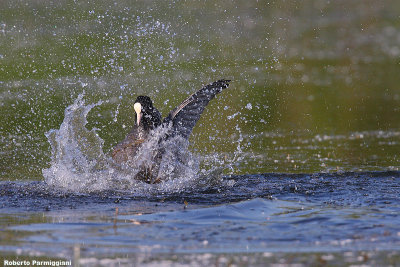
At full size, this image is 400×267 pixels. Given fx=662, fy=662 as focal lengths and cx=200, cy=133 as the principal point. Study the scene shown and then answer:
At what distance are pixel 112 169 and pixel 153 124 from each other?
0.82 metres

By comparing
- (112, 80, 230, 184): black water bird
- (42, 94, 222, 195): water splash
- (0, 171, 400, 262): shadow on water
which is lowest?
(0, 171, 400, 262): shadow on water

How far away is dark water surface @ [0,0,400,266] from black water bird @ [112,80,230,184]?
0.88 ft

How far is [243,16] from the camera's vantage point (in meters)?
18.1

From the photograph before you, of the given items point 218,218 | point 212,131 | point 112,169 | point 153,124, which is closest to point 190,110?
point 153,124

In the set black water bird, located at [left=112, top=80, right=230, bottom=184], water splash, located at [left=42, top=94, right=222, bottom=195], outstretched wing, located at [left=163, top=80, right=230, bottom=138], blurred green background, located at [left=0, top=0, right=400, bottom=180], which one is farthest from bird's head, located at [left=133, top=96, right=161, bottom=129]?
blurred green background, located at [left=0, top=0, right=400, bottom=180]

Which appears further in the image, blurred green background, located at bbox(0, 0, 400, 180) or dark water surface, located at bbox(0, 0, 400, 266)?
blurred green background, located at bbox(0, 0, 400, 180)

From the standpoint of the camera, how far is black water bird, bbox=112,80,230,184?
6941 mm

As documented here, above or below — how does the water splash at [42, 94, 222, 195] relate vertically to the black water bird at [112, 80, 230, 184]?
below

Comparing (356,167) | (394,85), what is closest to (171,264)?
(356,167)

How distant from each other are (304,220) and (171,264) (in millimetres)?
1389

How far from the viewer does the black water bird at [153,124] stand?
694 cm

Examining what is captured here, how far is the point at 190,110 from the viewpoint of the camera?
25.8ft

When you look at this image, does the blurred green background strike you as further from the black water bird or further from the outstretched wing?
the black water bird

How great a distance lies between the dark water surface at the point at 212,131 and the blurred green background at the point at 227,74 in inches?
1.8
